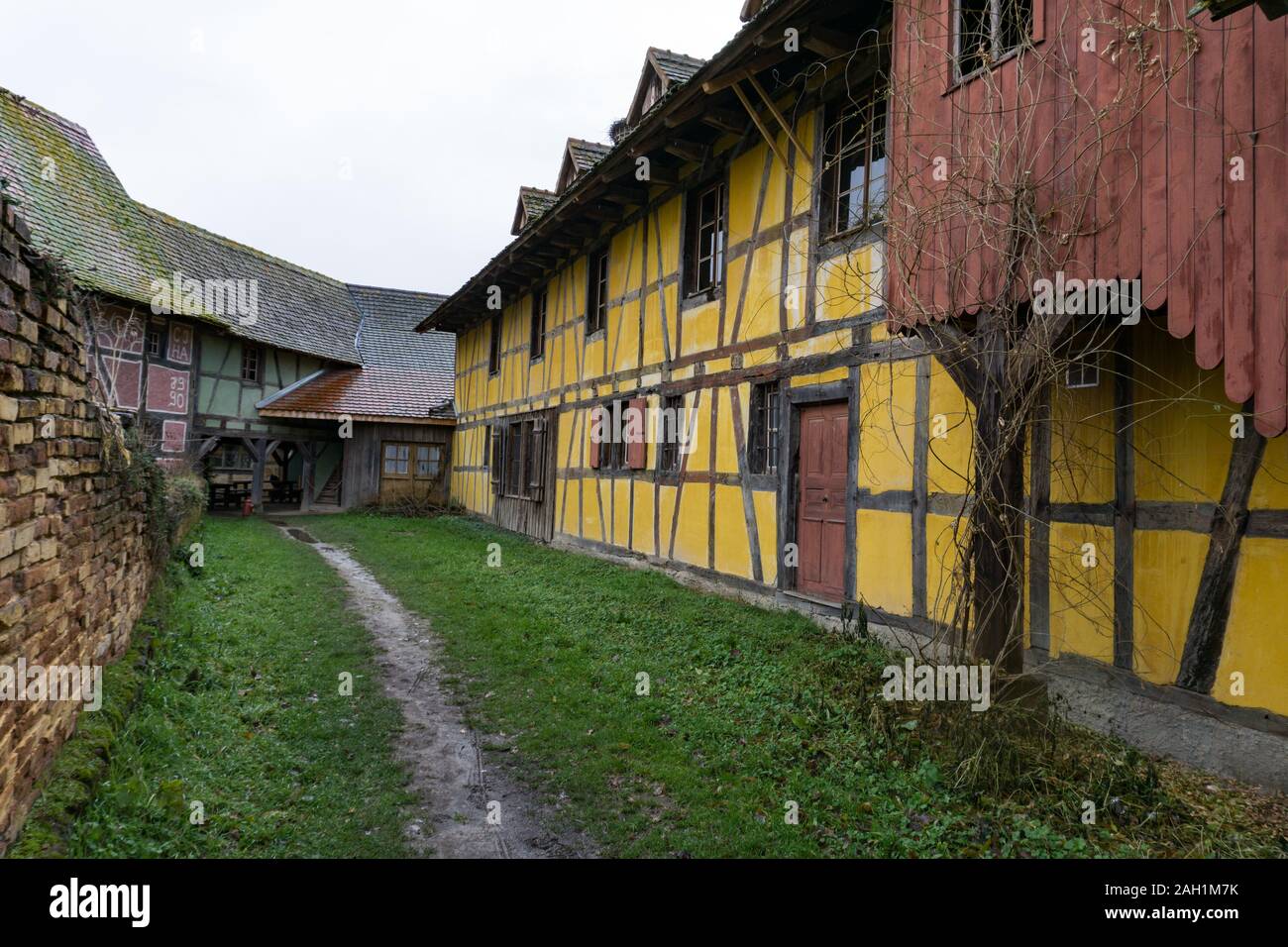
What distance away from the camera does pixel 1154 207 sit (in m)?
3.62

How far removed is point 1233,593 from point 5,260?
240 inches

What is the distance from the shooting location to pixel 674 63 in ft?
34.9

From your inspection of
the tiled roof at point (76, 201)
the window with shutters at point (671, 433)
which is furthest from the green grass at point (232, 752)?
the tiled roof at point (76, 201)

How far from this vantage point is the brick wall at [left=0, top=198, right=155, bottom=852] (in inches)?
109

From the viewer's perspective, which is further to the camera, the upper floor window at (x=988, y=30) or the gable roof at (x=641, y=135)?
the gable roof at (x=641, y=135)

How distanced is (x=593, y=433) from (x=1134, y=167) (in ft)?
27.9

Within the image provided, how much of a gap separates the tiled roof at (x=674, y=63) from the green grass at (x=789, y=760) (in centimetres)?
799

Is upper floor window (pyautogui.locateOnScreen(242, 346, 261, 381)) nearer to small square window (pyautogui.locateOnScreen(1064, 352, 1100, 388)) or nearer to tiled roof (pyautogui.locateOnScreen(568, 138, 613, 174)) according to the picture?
tiled roof (pyautogui.locateOnScreen(568, 138, 613, 174))

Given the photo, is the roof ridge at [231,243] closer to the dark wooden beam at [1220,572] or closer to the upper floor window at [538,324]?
the upper floor window at [538,324]

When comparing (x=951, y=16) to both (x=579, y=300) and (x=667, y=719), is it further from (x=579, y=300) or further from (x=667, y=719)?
(x=579, y=300)

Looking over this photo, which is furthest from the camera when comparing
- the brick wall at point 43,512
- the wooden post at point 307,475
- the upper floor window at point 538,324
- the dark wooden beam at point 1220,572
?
the wooden post at point 307,475

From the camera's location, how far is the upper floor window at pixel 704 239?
868 centimetres

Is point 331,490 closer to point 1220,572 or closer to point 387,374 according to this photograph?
point 387,374
